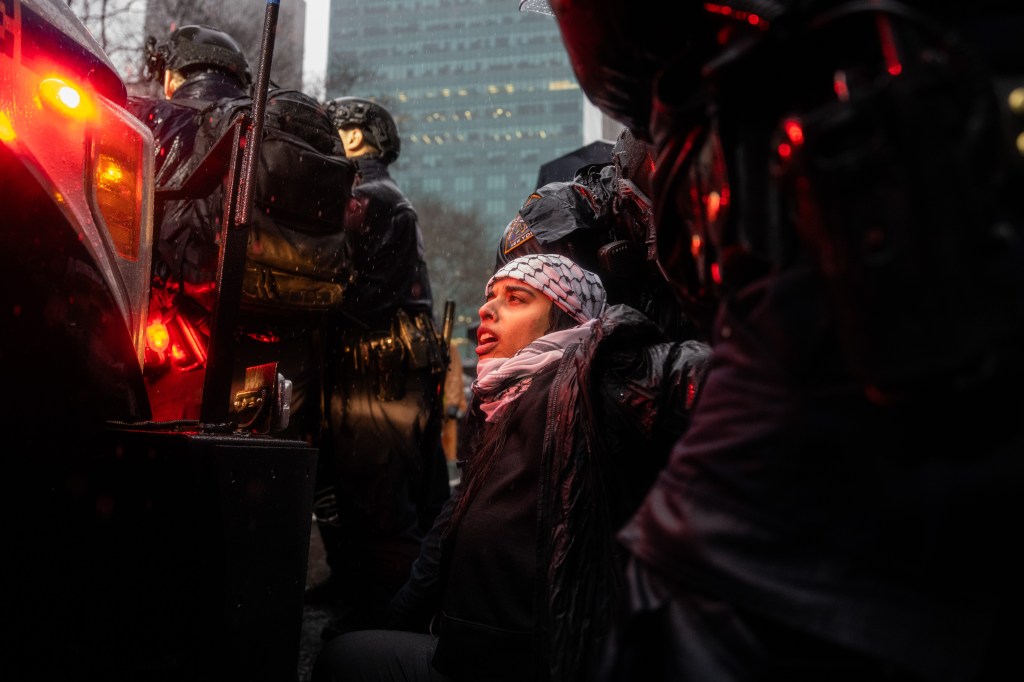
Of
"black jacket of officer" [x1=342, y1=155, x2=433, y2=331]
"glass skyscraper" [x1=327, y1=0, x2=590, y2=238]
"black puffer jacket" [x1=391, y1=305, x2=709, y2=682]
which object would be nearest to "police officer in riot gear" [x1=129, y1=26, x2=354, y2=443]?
"black jacket of officer" [x1=342, y1=155, x2=433, y2=331]

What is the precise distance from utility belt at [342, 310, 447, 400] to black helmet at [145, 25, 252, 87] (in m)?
1.74

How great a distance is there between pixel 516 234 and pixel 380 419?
1943 mm

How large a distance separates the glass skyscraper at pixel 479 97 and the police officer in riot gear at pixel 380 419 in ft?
286

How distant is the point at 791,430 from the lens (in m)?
0.95

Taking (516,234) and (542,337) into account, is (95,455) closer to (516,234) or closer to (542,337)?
(542,337)

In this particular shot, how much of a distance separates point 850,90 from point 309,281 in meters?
3.41

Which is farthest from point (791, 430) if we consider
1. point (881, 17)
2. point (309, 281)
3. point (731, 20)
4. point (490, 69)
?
point (490, 69)

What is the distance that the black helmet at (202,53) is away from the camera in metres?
4.57

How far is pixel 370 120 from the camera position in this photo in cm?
601

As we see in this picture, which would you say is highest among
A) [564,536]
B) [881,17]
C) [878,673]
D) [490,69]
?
[490,69]

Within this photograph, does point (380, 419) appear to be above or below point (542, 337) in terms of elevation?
below

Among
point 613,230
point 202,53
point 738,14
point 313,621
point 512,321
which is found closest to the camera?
point 738,14

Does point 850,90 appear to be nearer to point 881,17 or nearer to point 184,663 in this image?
point 881,17

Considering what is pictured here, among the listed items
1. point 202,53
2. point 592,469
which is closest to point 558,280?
point 592,469
